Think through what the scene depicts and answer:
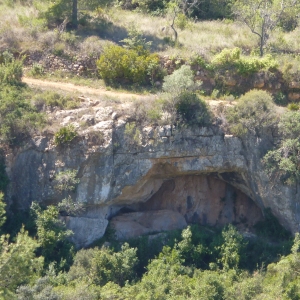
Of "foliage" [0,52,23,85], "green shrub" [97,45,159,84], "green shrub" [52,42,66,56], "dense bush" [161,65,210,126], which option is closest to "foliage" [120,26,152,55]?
"green shrub" [97,45,159,84]

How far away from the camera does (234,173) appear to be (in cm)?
2769

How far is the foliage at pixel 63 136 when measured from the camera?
25.8m

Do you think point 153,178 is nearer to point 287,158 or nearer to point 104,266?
point 104,266

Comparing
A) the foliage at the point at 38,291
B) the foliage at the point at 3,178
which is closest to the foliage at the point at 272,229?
the foliage at the point at 38,291

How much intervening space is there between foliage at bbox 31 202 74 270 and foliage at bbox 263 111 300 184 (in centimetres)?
928

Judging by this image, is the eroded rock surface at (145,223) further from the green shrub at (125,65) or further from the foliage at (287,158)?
the green shrub at (125,65)

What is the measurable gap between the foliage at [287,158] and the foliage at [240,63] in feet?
15.7

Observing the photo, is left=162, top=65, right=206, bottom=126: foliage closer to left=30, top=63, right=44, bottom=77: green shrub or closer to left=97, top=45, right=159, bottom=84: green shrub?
left=97, top=45, right=159, bottom=84: green shrub

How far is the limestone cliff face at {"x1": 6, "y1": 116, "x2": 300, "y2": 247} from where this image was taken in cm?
2578

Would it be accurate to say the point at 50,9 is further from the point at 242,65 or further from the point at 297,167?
the point at 297,167

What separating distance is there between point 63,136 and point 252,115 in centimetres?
857

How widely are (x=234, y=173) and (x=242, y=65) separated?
6.34m

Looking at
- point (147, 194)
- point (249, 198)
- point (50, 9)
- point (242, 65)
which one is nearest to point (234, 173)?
point (249, 198)

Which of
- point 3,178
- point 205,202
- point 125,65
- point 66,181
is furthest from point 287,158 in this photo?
point 3,178
